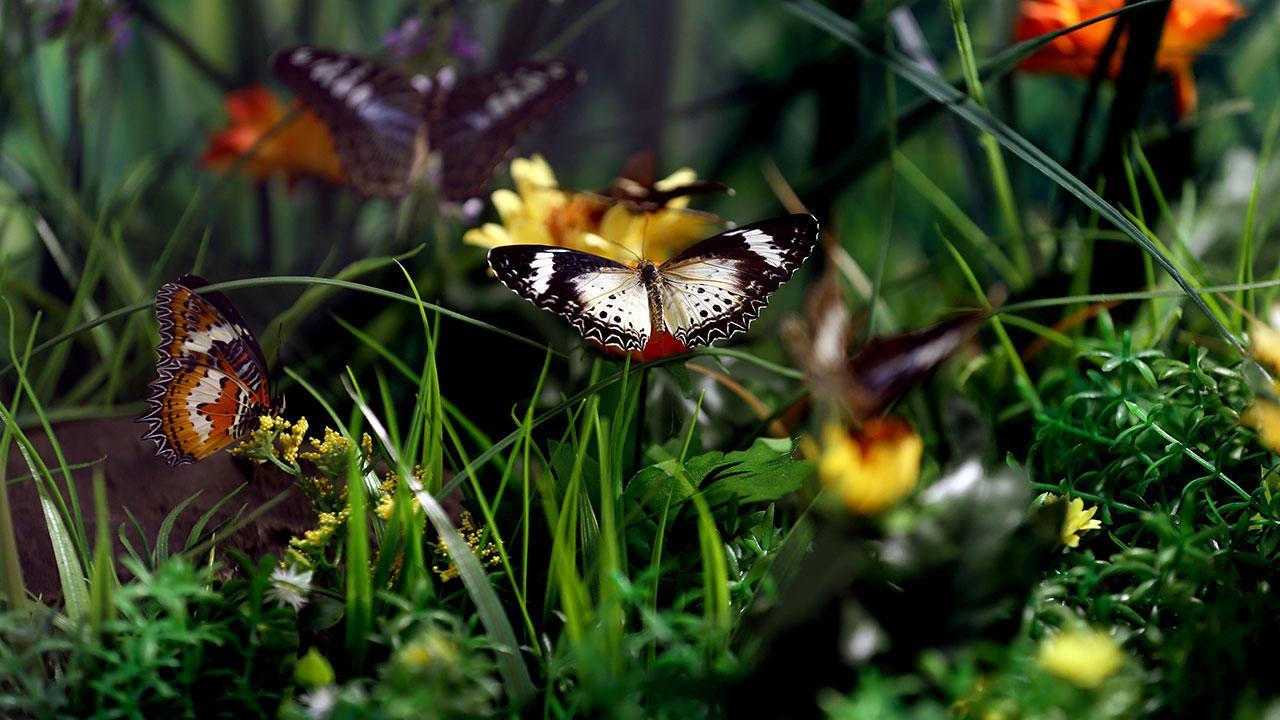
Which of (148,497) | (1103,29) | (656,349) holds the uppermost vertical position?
(1103,29)

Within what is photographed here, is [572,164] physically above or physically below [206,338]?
below

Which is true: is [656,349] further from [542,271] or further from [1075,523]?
[1075,523]

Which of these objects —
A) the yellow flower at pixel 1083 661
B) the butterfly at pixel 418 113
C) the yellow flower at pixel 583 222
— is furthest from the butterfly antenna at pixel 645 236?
the yellow flower at pixel 1083 661

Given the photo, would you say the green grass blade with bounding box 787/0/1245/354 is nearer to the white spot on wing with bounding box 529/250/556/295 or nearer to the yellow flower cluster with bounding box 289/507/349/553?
the white spot on wing with bounding box 529/250/556/295

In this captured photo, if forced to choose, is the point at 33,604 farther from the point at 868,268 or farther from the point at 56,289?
the point at 868,268

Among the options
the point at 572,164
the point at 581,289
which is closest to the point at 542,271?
the point at 581,289

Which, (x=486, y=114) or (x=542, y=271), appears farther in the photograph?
Answer: (x=486, y=114)

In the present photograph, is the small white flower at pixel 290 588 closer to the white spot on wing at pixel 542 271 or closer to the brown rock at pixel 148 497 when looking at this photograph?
the brown rock at pixel 148 497
